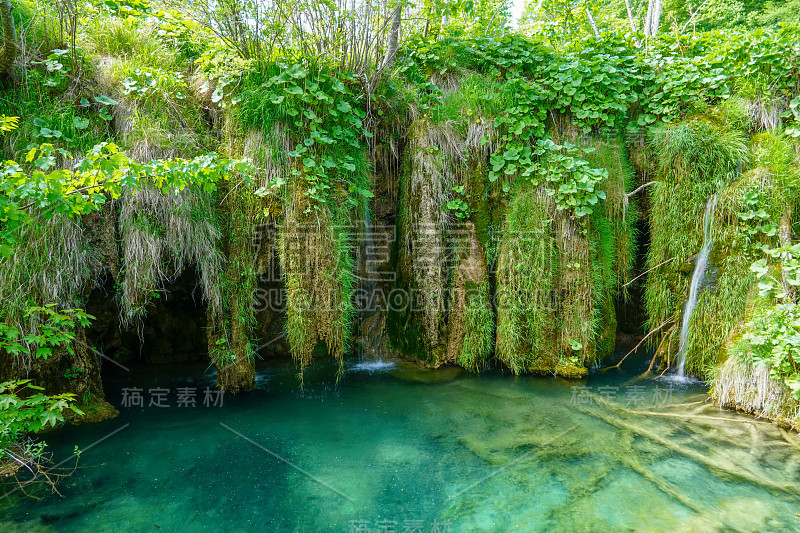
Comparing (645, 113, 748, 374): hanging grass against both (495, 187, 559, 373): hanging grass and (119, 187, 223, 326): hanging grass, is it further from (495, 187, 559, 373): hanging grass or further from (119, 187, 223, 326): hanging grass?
(119, 187, 223, 326): hanging grass

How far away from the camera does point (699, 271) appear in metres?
4.54

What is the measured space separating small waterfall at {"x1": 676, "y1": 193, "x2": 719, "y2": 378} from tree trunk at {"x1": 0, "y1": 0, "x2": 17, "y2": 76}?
6501mm

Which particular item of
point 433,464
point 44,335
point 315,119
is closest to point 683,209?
point 433,464

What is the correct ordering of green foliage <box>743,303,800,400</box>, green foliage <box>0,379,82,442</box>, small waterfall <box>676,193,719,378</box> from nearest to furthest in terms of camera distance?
green foliage <box>0,379,82,442</box> → green foliage <box>743,303,800,400</box> → small waterfall <box>676,193,719,378</box>

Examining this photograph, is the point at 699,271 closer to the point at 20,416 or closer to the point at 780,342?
the point at 780,342

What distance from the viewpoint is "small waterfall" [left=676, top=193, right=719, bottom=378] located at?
14.8 ft

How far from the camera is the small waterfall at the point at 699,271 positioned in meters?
4.50

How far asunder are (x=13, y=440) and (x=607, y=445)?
4400 mm

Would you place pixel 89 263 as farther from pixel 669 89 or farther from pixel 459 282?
pixel 669 89

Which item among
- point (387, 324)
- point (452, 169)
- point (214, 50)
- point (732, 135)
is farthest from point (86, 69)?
point (732, 135)

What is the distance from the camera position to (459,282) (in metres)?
5.11

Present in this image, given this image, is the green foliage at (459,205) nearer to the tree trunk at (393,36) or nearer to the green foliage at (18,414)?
the tree trunk at (393,36)

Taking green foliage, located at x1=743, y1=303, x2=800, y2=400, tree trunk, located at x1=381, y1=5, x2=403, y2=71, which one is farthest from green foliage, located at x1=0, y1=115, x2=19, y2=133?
green foliage, located at x1=743, y1=303, x2=800, y2=400

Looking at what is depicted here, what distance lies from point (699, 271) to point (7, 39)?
6.69 metres
